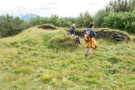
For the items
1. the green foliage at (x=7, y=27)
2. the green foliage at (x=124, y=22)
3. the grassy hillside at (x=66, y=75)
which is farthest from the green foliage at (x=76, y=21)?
the grassy hillside at (x=66, y=75)

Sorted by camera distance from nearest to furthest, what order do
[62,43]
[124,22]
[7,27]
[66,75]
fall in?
[66,75] < [62,43] < [124,22] < [7,27]

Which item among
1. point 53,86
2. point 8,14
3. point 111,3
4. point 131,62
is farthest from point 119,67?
point 8,14

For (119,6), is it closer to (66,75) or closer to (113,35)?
(113,35)

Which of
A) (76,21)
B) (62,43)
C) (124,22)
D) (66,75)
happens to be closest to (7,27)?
(76,21)

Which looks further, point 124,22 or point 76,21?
point 76,21

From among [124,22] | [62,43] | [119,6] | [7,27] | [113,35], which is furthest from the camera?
[7,27]

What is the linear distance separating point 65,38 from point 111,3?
→ 124ft

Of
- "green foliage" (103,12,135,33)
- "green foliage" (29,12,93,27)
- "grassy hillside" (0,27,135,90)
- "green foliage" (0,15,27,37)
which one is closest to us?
"grassy hillside" (0,27,135,90)

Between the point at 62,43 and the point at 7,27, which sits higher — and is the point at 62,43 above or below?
below

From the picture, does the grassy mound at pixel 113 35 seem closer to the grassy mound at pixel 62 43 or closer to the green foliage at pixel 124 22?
the grassy mound at pixel 62 43

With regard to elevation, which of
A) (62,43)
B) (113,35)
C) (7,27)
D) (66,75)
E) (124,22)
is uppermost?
(124,22)

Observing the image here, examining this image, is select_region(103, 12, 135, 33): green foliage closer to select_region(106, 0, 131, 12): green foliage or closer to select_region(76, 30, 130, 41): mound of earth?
select_region(76, 30, 130, 41): mound of earth

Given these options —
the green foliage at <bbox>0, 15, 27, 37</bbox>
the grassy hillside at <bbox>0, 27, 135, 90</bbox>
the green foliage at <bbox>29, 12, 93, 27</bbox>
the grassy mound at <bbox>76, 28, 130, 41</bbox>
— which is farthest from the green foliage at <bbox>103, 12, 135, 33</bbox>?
the green foliage at <bbox>0, 15, 27, 37</bbox>

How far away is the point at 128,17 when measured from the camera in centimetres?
2189
